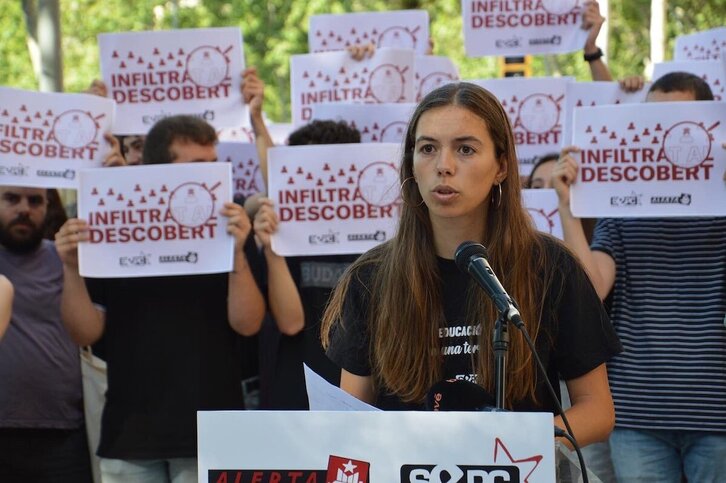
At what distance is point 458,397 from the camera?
2969 millimetres

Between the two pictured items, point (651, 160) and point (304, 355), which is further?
point (304, 355)

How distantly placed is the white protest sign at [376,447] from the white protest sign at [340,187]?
3161 mm

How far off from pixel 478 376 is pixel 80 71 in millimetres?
27467

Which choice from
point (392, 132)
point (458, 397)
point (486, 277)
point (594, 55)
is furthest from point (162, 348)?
point (594, 55)

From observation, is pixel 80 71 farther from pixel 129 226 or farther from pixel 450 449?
pixel 450 449

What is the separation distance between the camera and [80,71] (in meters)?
29.6

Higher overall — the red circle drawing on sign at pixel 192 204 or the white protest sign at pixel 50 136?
the white protest sign at pixel 50 136

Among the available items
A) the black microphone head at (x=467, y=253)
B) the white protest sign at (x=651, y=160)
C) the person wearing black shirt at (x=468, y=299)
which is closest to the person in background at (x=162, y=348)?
the white protest sign at (x=651, y=160)

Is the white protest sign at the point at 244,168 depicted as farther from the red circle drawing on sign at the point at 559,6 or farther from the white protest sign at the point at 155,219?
the red circle drawing on sign at the point at 559,6

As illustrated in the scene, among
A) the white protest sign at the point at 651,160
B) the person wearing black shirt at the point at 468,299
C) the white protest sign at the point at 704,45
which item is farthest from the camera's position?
the white protest sign at the point at 704,45

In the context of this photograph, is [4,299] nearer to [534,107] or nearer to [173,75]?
[173,75]

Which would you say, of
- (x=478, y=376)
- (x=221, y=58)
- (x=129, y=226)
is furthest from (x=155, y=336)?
(x=478, y=376)

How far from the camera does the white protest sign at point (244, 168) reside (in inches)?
293

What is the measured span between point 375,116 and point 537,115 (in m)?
1.00
